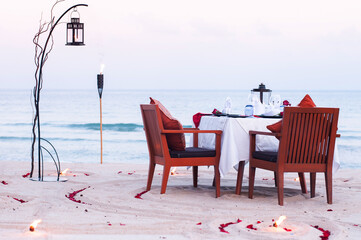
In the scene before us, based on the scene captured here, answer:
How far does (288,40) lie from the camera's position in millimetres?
→ 22734

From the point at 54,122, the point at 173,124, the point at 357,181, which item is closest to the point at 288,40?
the point at 54,122

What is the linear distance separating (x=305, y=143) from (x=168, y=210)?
1.26 m

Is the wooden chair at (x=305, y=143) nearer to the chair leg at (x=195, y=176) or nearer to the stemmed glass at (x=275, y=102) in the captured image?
the stemmed glass at (x=275, y=102)

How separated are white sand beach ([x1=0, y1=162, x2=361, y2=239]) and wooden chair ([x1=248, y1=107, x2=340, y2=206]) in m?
0.32

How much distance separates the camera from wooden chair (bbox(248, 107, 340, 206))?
4578 millimetres

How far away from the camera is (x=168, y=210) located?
14.2 feet

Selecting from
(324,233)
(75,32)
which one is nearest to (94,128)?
(75,32)

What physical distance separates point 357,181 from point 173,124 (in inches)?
95.9

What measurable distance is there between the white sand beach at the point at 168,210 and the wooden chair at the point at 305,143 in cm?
32

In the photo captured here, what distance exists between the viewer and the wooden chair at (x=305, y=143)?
4.58 metres

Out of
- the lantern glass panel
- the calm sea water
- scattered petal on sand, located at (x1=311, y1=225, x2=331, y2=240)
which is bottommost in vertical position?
the calm sea water

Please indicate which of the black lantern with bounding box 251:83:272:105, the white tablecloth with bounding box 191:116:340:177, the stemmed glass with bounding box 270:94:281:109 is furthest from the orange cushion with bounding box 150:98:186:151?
the black lantern with bounding box 251:83:272:105

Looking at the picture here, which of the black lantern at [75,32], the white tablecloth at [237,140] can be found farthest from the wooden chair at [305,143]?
the black lantern at [75,32]

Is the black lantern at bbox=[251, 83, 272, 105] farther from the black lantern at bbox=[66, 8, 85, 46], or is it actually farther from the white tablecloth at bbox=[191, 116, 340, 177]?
the black lantern at bbox=[66, 8, 85, 46]
